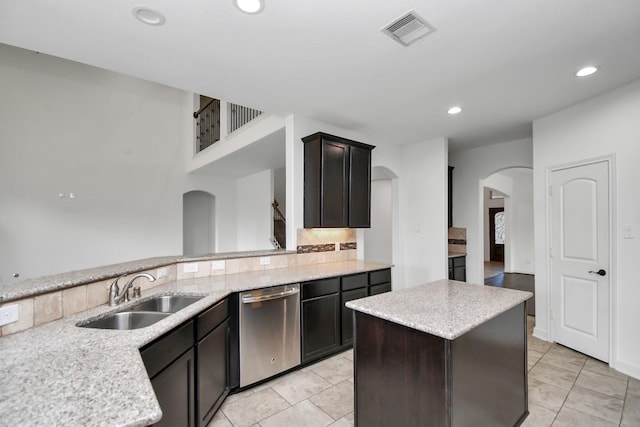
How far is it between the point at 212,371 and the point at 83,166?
17.5 ft

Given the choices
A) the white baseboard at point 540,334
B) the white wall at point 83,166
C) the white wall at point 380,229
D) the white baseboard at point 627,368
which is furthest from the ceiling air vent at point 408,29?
the white wall at point 83,166

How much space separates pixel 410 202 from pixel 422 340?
369 centimetres

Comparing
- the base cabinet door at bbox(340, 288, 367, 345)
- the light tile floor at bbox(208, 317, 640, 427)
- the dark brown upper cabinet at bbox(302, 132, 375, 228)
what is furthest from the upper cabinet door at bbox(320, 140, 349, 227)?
the light tile floor at bbox(208, 317, 640, 427)

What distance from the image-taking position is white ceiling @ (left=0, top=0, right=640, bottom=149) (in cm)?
185

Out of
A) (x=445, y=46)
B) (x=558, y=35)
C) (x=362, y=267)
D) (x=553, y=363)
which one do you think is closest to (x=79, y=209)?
(x=362, y=267)

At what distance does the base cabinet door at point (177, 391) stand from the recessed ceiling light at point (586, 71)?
3975 millimetres

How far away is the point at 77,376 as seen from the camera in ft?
3.44

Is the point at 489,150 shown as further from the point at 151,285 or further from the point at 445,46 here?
the point at 151,285

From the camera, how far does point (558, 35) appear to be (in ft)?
6.93

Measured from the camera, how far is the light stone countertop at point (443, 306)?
154cm

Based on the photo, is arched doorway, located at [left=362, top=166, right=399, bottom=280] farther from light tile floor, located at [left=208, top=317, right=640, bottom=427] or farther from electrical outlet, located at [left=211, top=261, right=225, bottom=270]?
electrical outlet, located at [left=211, top=261, right=225, bottom=270]

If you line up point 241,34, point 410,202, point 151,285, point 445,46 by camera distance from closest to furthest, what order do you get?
point 241,34, point 445,46, point 151,285, point 410,202

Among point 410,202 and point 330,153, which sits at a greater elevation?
point 330,153

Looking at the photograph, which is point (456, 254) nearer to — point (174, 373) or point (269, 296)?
point (269, 296)
